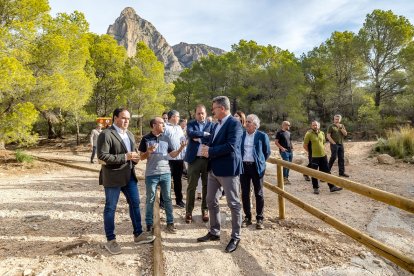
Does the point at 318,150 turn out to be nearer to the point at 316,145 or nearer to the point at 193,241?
the point at 316,145

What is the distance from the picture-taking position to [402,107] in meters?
21.8

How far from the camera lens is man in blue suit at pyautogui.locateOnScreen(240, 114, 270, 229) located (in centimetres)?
457

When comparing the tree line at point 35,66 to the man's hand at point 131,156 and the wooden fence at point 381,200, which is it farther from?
the wooden fence at point 381,200

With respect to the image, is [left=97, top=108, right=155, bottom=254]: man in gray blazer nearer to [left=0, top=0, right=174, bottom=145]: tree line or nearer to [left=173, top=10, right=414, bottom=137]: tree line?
[left=0, top=0, right=174, bottom=145]: tree line

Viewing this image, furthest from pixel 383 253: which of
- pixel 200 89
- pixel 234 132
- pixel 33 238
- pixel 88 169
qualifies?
pixel 200 89

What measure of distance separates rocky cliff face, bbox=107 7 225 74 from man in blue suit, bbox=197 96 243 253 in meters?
118

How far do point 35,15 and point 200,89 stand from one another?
21.9 m

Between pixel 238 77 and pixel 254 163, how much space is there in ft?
92.6

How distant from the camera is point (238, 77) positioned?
31672 mm

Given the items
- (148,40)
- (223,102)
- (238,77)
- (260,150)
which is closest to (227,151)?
(223,102)

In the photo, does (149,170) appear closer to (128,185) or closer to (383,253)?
(128,185)

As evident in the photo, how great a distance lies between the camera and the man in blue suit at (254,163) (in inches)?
180

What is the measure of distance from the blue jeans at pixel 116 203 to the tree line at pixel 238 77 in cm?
876

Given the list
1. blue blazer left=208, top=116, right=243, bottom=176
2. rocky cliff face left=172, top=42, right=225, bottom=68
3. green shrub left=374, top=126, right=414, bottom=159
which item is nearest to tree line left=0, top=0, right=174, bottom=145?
blue blazer left=208, top=116, right=243, bottom=176
